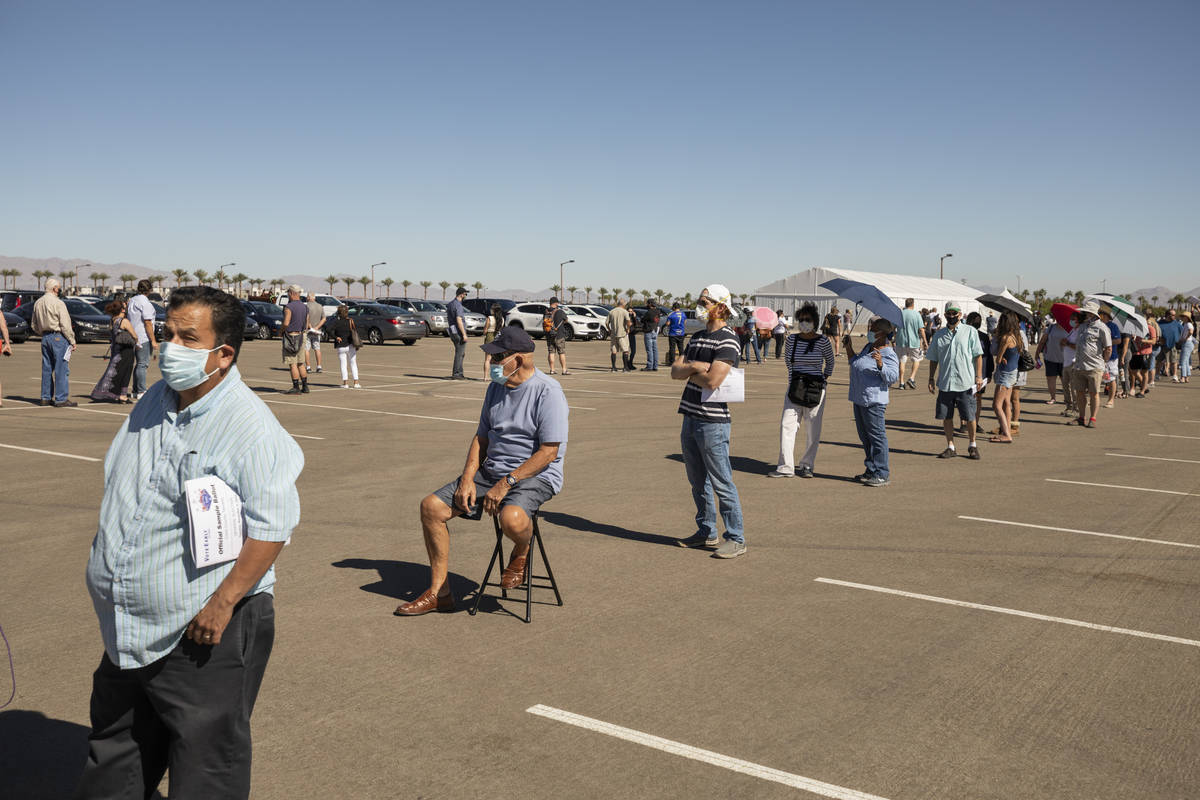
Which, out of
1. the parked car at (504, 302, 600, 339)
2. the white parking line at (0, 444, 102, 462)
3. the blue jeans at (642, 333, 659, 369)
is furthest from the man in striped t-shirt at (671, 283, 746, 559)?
the parked car at (504, 302, 600, 339)

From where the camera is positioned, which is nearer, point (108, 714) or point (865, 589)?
point (108, 714)

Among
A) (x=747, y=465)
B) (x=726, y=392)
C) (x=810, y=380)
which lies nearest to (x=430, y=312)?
(x=747, y=465)

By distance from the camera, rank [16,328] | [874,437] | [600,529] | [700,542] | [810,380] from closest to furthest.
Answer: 1. [700,542]
2. [600,529]
3. [874,437]
4. [810,380]
5. [16,328]

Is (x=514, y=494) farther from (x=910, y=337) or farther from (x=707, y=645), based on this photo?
(x=910, y=337)

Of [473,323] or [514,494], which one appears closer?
[514,494]

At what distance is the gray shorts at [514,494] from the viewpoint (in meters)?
5.37

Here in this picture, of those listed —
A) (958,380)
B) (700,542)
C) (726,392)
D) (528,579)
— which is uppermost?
(726,392)

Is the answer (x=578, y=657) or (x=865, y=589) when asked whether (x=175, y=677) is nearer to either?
(x=578, y=657)

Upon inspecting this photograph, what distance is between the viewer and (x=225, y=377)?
2.72m

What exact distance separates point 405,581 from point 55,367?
37.0 feet

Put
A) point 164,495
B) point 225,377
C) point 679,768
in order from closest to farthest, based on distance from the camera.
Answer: point 164,495 < point 225,377 < point 679,768

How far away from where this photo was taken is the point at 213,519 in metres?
2.53

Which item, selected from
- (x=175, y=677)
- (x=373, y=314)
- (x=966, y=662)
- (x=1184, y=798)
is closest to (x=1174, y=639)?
(x=966, y=662)

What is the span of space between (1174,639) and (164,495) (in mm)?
5144
